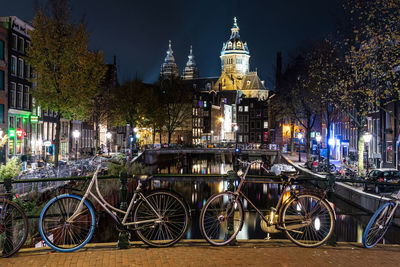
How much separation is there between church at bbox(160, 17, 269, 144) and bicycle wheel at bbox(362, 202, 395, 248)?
224ft

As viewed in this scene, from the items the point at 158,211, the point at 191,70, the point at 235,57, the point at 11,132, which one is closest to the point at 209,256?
the point at 158,211

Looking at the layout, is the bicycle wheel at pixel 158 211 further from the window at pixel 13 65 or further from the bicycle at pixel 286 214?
the window at pixel 13 65

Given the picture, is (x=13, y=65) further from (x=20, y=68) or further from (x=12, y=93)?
(x=12, y=93)

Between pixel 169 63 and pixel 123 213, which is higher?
pixel 169 63

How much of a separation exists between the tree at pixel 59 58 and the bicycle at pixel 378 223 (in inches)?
859

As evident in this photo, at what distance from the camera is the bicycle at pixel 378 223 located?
7.45m

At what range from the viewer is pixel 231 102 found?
137125 mm

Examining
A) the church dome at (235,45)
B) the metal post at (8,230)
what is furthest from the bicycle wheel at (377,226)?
the church dome at (235,45)

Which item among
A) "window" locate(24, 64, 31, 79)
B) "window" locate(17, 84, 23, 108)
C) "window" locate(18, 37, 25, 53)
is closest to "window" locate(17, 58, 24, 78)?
"window" locate(24, 64, 31, 79)

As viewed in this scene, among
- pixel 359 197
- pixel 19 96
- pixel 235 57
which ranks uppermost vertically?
pixel 235 57

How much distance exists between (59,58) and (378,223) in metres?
22.9

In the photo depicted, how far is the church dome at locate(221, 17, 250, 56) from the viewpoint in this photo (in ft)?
557

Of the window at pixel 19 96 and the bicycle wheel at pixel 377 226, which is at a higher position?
the window at pixel 19 96

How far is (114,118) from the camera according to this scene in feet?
186
